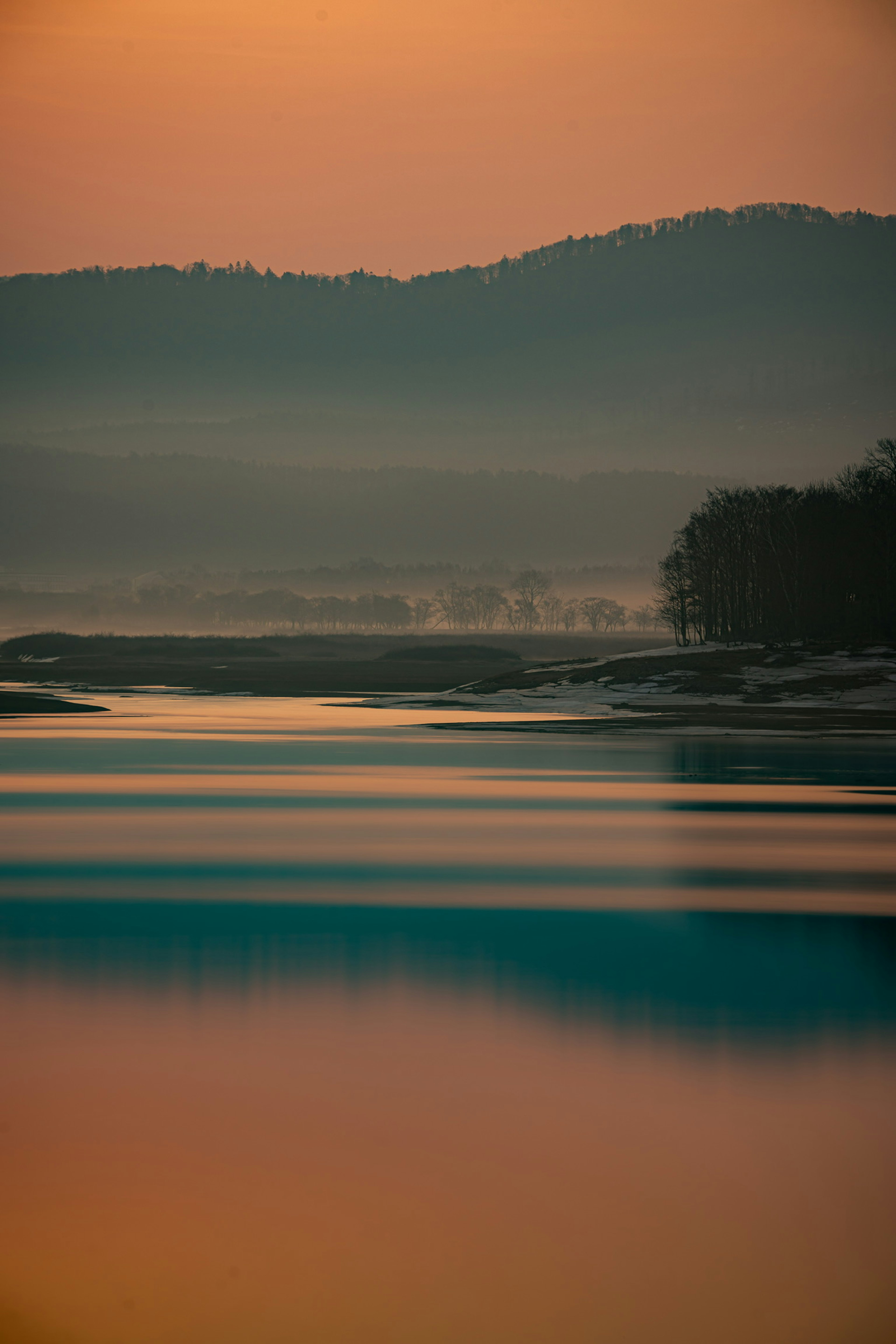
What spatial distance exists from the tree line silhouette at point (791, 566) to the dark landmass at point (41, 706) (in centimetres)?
3701

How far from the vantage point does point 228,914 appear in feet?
47.3

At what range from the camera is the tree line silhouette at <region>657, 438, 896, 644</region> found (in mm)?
78312

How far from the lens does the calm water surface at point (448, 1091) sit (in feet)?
18.6

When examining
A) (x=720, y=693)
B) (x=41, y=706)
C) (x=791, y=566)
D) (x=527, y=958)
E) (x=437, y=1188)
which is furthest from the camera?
(x=791, y=566)

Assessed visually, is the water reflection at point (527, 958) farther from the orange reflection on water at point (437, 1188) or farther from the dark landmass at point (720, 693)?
the dark landmass at point (720, 693)

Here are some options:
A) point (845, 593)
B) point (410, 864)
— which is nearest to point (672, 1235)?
point (410, 864)

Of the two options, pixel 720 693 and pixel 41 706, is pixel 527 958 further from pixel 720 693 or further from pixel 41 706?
pixel 41 706

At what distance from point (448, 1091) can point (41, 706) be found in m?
60.9

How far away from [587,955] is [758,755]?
2495 centimetres

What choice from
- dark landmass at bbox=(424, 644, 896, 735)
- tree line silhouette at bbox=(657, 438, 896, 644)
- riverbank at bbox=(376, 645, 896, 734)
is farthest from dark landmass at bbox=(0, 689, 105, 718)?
tree line silhouette at bbox=(657, 438, 896, 644)

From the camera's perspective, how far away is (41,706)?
6612 centimetres

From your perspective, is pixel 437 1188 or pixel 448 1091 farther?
pixel 448 1091

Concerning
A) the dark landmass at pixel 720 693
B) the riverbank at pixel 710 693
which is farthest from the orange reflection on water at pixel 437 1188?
the riverbank at pixel 710 693

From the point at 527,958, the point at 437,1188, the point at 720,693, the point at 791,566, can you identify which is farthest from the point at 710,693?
the point at 437,1188
